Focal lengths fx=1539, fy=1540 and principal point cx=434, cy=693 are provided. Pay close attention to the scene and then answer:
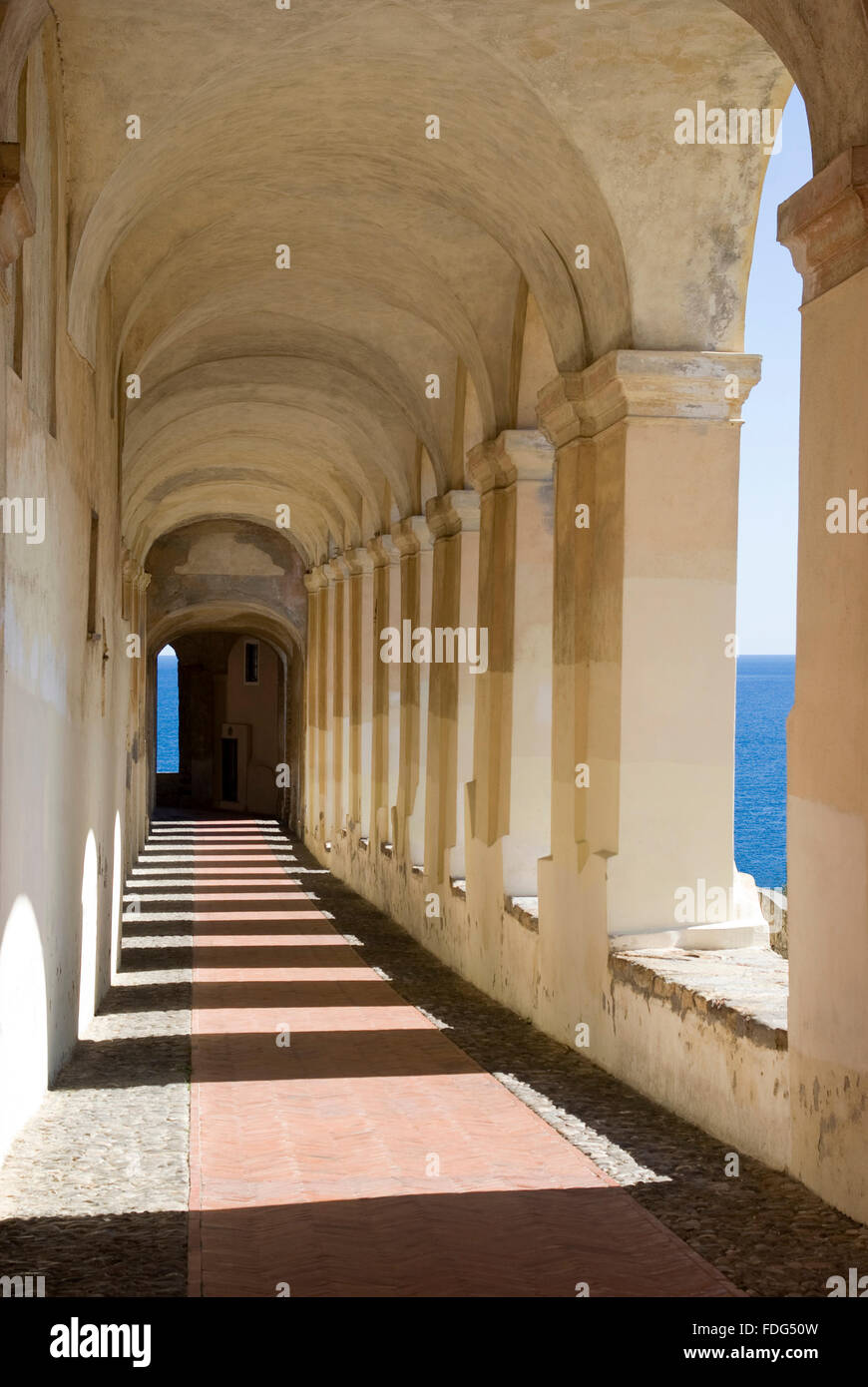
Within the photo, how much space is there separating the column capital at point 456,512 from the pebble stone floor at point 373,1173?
4.83 m

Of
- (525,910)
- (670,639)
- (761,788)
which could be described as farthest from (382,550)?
(761,788)

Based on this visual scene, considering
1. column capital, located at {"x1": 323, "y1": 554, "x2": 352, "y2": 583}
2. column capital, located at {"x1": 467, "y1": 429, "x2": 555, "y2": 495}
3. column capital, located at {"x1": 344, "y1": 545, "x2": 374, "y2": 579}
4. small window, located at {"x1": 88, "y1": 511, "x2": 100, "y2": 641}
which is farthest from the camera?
column capital, located at {"x1": 323, "y1": 554, "x2": 352, "y2": 583}

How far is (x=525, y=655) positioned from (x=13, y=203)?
23.0ft

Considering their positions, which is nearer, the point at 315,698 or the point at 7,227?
the point at 7,227

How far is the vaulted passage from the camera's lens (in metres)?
5.85

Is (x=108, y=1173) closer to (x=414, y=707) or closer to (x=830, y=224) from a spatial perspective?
(x=830, y=224)

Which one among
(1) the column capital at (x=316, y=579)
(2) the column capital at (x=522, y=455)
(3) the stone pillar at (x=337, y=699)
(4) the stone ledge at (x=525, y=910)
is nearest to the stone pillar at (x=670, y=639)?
(4) the stone ledge at (x=525, y=910)

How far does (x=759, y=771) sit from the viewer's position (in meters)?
96.3

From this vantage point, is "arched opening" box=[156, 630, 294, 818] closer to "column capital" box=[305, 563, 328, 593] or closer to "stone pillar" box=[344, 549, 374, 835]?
"column capital" box=[305, 563, 328, 593]

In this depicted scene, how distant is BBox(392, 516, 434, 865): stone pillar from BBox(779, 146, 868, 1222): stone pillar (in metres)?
11.1

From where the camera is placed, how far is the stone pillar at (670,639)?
30.2 feet

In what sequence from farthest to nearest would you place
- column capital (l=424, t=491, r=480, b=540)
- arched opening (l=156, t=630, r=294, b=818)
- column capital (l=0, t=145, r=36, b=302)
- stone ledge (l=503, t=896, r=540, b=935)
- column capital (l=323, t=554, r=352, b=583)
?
arched opening (l=156, t=630, r=294, b=818) → column capital (l=323, t=554, r=352, b=583) → column capital (l=424, t=491, r=480, b=540) → stone ledge (l=503, t=896, r=540, b=935) → column capital (l=0, t=145, r=36, b=302)

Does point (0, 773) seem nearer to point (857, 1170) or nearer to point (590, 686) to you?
point (857, 1170)

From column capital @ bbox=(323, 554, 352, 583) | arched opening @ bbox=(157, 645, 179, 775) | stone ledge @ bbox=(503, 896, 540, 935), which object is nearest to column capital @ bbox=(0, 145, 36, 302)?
stone ledge @ bbox=(503, 896, 540, 935)
